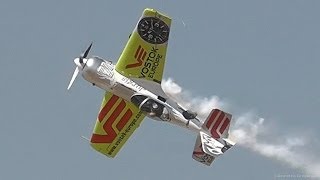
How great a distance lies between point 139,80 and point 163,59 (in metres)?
1.44

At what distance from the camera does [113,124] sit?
61.2 meters

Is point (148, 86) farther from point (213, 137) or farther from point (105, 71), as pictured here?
point (213, 137)

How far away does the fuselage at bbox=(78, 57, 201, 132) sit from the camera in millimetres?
59125

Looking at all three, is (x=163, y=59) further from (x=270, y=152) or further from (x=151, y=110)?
(x=270, y=152)

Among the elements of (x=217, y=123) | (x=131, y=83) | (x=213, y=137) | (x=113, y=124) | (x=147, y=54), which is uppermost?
(x=147, y=54)

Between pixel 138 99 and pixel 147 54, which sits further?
pixel 147 54

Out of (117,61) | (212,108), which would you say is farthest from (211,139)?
(117,61)

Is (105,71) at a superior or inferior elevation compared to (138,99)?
superior

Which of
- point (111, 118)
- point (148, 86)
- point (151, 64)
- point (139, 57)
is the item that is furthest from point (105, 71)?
point (111, 118)

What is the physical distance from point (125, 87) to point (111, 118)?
2260mm

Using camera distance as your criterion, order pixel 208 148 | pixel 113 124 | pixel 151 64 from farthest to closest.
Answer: pixel 113 124
pixel 151 64
pixel 208 148

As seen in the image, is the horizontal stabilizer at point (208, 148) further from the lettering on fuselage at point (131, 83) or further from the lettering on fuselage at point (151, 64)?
the lettering on fuselage at point (151, 64)

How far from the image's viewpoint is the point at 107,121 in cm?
6106

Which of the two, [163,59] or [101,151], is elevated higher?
[163,59]
